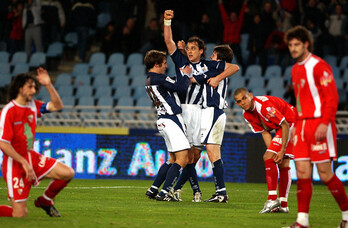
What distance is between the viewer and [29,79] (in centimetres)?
808

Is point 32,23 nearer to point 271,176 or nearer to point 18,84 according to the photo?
point 271,176

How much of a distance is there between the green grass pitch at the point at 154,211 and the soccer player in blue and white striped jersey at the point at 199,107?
0.52m

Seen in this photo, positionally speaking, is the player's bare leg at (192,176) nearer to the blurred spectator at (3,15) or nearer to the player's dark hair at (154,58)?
the player's dark hair at (154,58)

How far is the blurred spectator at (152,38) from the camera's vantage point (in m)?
20.5

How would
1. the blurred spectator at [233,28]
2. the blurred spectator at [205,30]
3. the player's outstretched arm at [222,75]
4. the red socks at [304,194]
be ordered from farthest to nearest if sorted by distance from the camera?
the blurred spectator at [205,30]
the blurred spectator at [233,28]
the player's outstretched arm at [222,75]
the red socks at [304,194]

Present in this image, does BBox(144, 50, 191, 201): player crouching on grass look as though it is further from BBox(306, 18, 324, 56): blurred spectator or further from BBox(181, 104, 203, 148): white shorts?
BBox(306, 18, 324, 56): blurred spectator

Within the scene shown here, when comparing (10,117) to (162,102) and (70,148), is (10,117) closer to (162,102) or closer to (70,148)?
(162,102)

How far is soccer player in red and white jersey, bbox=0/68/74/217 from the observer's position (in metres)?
7.90

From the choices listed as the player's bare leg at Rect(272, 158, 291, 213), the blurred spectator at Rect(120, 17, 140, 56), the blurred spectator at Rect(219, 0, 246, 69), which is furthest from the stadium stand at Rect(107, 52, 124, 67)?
the player's bare leg at Rect(272, 158, 291, 213)

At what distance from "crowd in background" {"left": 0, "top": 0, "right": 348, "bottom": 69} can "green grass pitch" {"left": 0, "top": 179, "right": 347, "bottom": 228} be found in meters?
7.41

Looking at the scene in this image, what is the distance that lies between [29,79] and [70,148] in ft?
28.1

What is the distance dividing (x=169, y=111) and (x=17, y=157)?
10.6ft

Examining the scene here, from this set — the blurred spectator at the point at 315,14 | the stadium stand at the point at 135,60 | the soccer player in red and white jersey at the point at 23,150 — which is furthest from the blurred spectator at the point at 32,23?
the soccer player in red and white jersey at the point at 23,150

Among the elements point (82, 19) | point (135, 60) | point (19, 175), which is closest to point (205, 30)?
point (135, 60)
